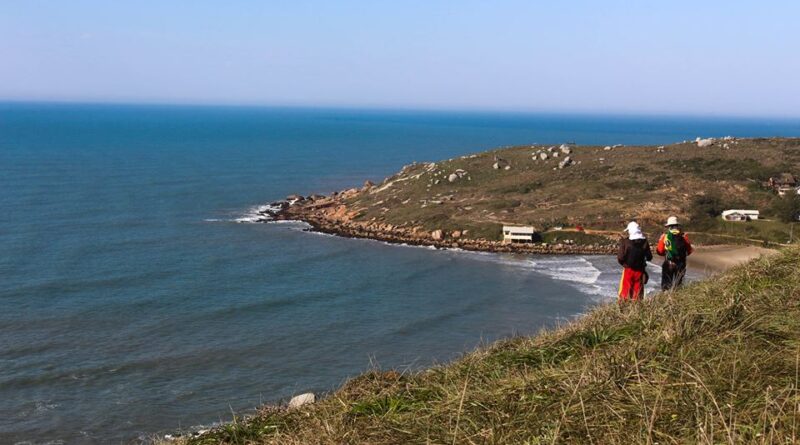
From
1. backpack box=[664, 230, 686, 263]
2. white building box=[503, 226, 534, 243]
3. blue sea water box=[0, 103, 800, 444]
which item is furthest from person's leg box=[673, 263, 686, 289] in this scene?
white building box=[503, 226, 534, 243]

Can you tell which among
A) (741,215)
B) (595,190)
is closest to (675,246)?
(741,215)

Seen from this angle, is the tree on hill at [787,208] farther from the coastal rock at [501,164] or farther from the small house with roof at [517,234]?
the coastal rock at [501,164]

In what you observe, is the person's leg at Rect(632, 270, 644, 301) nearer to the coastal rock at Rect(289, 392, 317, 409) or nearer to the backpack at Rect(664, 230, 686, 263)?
the backpack at Rect(664, 230, 686, 263)

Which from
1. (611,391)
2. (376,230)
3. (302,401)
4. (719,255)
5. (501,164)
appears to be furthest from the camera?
(501,164)

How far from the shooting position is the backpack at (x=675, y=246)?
1315 centimetres

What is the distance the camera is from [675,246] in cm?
1317

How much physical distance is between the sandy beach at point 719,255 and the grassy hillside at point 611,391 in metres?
35.8

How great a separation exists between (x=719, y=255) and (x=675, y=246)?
35.1 m

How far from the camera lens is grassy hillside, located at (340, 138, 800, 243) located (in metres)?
54.1

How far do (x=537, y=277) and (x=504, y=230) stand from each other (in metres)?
10.9

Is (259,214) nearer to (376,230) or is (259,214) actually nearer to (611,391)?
(376,230)

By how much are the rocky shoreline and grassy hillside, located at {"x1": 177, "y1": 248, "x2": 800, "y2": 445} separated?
42.4m

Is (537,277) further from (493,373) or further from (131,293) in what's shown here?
(493,373)

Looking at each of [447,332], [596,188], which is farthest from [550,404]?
[596,188]
